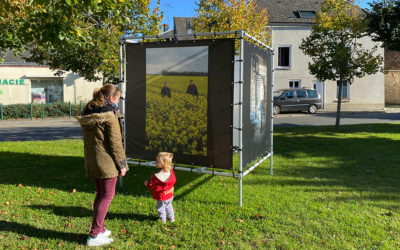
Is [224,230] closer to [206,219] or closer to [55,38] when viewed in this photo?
[206,219]

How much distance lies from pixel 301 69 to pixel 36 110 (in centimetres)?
2115

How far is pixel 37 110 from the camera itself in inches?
949

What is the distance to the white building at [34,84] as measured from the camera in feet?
90.8

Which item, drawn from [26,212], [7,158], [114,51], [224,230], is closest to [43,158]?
[7,158]

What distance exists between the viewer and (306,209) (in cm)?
533

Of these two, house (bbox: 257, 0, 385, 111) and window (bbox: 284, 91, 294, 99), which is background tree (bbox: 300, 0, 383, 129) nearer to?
window (bbox: 284, 91, 294, 99)

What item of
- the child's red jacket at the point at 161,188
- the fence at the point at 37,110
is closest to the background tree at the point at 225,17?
the child's red jacket at the point at 161,188

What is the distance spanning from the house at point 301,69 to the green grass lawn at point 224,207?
72.3 feet

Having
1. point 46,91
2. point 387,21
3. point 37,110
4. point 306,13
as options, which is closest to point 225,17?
point 387,21

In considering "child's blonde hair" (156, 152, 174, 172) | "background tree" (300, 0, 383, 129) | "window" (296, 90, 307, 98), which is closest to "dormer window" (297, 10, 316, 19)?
"window" (296, 90, 307, 98)

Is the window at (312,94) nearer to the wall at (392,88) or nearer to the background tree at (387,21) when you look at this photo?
the background tree at (387,21)

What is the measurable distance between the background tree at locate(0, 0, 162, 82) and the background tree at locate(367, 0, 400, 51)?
7756mm

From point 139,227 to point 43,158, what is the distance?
5.51m

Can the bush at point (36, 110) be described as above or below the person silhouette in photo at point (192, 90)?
below
